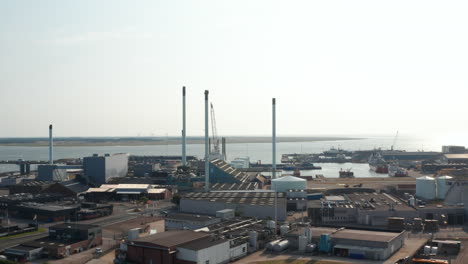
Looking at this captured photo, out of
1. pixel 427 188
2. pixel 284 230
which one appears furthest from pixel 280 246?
pixel 427 188

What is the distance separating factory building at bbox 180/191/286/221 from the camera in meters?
30.0

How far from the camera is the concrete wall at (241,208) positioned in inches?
1176

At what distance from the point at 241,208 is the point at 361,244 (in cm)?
1058

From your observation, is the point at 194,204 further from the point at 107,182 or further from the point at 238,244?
the point at 107,182

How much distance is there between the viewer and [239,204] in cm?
3059

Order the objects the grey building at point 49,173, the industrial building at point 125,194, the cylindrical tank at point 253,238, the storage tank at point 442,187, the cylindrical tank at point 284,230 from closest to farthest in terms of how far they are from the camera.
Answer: the cylindrical tank at point 253,238, the cylindrical tank at point 284,230, the storage tank at point 442,187, the industrial building at point 125,194, the grey building at point 49,173

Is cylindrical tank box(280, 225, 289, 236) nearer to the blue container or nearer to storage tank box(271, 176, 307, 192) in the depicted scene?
the blue container

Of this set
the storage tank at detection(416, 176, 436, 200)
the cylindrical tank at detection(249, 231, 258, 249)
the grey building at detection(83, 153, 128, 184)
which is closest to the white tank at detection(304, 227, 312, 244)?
the cylindrical tank at detection(249, 231, 258, 249)

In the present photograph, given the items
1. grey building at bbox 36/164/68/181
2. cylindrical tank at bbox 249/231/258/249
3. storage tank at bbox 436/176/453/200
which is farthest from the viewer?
grey building at bbox 36/164/68/181

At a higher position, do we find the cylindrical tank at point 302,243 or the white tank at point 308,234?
the white tank at point 308,234

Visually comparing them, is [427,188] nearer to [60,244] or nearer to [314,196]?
[314,196]


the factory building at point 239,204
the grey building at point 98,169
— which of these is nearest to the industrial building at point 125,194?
the grey building at point 98,169

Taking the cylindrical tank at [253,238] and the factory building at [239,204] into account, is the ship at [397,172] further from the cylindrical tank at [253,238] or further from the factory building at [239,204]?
the cylindrical tank at [253,238]

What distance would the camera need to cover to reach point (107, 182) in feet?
156
